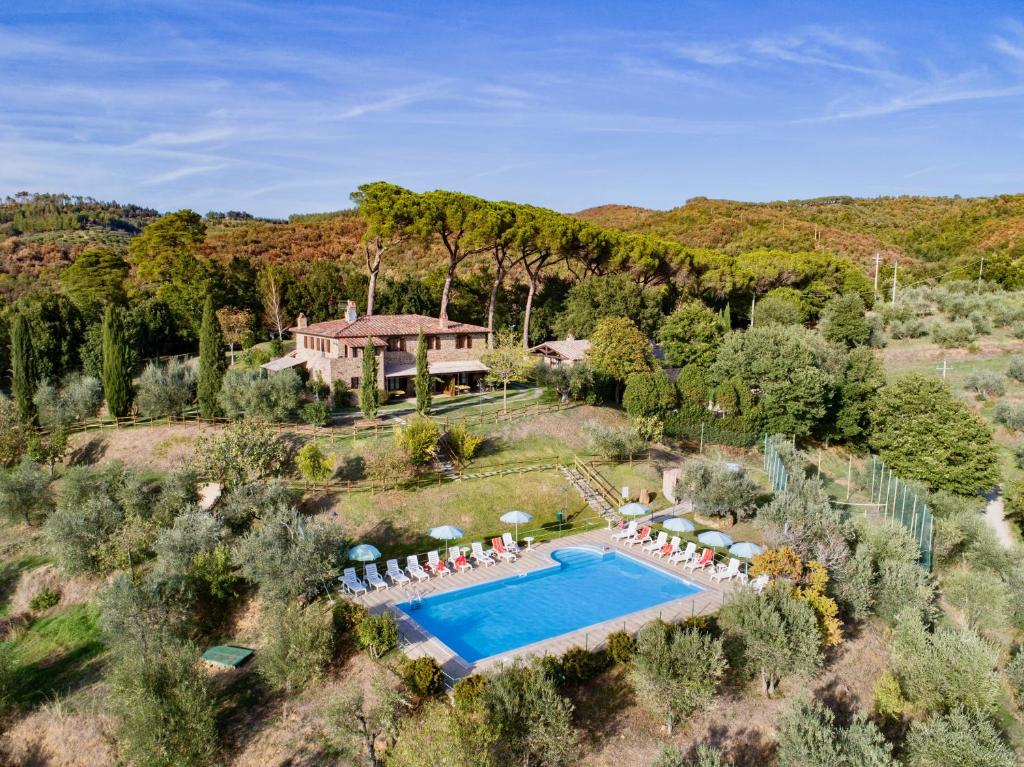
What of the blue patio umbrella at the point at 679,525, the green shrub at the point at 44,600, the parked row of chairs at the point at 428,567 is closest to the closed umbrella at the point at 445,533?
the parked row of chairs at the point at 428,567

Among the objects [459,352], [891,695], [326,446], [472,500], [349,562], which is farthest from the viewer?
[459,352]

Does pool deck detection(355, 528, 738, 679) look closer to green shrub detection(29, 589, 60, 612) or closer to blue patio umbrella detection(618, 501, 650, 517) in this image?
blue patio umbrella detection(618, 501, 650, 517)

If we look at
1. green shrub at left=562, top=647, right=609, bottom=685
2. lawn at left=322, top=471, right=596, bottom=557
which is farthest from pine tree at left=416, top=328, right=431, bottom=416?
green shrub at left=562, top=647, right=609, bottom=685

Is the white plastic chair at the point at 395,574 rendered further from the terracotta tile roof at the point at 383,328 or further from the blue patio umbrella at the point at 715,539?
the terracotta tile roof at the point at 383,328

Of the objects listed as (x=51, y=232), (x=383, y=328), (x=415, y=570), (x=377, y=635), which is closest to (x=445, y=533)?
(x=415, y=570)

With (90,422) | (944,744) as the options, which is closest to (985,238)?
(944,744)

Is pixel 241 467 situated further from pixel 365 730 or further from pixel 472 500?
pixel 365 730
